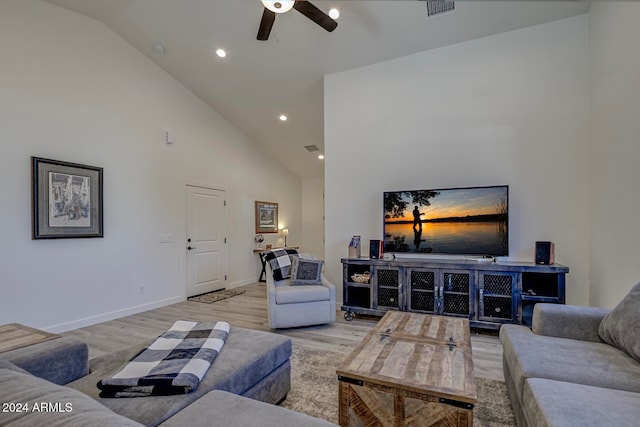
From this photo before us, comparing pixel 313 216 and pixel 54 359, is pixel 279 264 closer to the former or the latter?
pixel 54 359

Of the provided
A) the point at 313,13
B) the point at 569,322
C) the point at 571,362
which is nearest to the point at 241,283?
the point at 313,13

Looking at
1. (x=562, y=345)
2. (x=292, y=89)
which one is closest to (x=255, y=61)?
(x=292, y=89)

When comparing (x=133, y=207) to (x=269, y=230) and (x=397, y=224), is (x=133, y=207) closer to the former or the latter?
(x=269, y=230)

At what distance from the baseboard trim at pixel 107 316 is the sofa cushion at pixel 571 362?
177 inches

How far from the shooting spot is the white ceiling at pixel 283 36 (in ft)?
11.4

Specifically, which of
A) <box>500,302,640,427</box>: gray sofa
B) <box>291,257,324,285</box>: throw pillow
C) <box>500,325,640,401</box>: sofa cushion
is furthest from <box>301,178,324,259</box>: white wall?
<box>500,325,640,401</box>: sofa cushion

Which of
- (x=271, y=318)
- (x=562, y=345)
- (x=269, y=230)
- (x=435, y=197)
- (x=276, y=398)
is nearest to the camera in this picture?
(x=562, y=345)

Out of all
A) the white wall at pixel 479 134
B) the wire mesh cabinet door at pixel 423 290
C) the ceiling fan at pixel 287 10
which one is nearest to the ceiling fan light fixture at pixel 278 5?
the ceiling fan at pixel 287 10

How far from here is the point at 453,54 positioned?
3.96 meters

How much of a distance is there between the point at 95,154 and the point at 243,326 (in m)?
2.90

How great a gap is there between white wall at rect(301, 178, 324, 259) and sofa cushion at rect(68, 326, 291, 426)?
619cm

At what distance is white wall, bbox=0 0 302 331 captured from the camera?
3334mm

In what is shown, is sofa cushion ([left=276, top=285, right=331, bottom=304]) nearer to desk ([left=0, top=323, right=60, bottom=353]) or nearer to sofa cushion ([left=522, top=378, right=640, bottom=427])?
desk ([left=0, top=323, right=60, bottom=353])

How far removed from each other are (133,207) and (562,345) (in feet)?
16.2
